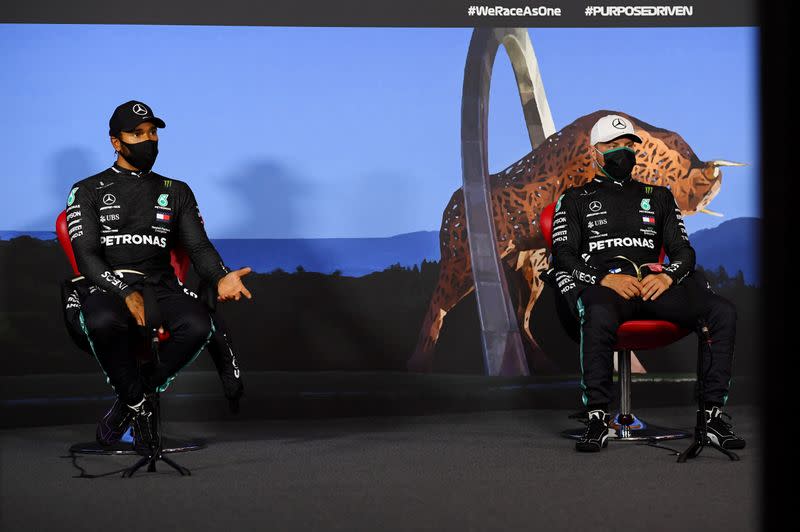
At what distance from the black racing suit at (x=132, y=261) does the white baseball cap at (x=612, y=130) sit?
1.52 metres

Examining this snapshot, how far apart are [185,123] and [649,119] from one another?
7.46 ft

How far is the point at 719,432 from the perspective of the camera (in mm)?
3426

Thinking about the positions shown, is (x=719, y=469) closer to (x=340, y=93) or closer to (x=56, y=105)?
(x=340, y=93)

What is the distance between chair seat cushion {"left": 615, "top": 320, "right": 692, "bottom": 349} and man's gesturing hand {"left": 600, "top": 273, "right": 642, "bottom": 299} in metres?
0.10

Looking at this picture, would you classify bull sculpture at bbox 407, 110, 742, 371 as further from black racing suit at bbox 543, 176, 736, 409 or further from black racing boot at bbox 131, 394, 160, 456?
black racing boot at bbox 131, 394, 160, 456

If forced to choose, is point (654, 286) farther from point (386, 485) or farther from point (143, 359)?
point (143, 359)

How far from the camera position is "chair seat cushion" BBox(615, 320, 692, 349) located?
3.60m

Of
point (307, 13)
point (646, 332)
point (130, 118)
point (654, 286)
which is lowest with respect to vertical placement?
point (646, 332)

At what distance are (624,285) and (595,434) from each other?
548 millimetres

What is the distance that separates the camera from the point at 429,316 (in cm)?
495

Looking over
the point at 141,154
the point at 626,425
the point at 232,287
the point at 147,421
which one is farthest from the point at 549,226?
the point at 147,421

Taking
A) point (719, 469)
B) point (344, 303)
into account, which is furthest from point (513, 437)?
point (344, 303)

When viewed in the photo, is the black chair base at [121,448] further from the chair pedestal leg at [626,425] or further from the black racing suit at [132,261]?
the chair pedestal leg at [626,425]

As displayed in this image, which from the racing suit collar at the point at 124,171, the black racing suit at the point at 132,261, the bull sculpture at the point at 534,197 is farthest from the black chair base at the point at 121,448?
the bull sculpture at the point at 534,197
